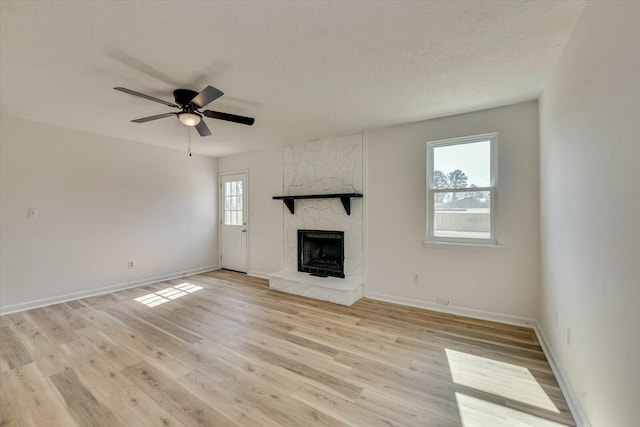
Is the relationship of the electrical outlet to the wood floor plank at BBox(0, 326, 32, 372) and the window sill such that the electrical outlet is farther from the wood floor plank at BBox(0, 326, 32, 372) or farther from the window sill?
the wood floor plank at BBox(0, 326, 32, 372)

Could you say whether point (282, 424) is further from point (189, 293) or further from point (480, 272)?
point (189, 293)

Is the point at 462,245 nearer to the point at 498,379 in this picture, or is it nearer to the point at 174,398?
the point at 498,379

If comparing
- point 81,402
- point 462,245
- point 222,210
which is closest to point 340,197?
point 462,245

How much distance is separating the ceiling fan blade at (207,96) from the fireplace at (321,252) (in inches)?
107

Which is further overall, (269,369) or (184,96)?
(184,96)

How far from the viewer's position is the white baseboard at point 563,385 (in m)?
1.66

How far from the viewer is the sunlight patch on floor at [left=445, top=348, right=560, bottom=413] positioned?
6.38ft

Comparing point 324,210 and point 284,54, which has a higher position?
point 284,54

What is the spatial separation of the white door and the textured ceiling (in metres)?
2.62

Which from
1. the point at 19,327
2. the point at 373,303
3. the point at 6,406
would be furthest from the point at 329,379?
the point at 19,327

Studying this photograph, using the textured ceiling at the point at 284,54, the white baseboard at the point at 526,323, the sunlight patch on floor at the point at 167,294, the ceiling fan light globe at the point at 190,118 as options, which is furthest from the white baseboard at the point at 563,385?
the sunlight patch on floor at the point at 167,294

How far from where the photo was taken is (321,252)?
473 cm

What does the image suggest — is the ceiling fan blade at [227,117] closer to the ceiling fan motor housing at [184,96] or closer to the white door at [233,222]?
the ceiling fan motor housing at [184,96]

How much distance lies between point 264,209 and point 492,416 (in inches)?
177
